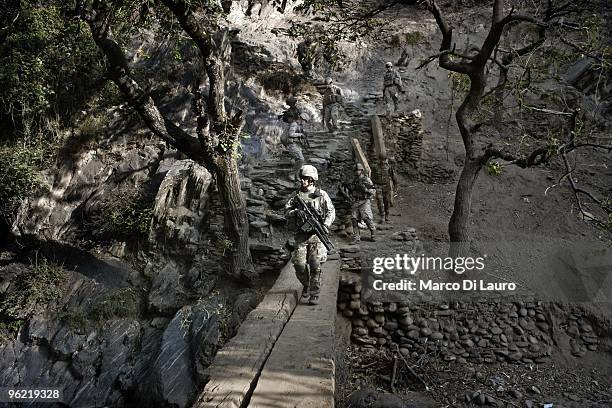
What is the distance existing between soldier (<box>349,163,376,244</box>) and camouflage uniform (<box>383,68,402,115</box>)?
5741 mm

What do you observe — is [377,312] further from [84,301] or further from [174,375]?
[84,301]

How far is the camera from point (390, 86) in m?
13.3

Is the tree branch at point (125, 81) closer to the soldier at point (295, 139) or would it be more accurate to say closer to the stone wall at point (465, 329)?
the soldier at point (295, 139)

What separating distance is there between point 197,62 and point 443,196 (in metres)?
9.23

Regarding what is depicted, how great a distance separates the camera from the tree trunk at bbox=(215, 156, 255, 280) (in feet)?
23.6

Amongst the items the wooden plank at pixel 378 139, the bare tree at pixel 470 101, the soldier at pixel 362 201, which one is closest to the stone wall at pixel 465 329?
the bare tree at pixel 470 101

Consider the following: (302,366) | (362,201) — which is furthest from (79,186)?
(302,366)

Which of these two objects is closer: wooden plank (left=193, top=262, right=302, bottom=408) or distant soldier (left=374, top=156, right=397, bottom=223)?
wooden plank (left=193, top=262, right=302, bottom=408)

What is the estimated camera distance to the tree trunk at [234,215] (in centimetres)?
719

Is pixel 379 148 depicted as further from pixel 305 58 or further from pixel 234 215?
pixel 305 58

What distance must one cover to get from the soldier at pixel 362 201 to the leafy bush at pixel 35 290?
678 cm

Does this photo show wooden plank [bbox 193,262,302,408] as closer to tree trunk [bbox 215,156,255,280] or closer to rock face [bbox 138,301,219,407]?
rock face [bbox 138,301,219,407]

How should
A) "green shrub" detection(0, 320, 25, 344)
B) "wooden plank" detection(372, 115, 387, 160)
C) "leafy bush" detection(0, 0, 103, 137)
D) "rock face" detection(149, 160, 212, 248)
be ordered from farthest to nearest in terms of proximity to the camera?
1. "wooden plank" detection(372, 115, 387, 160)
2. "rock face" detection(149, 160, 212, 248)
3. "leafy bush" detection(0, 0, 103, 137)
4. "green shrub" detection(0, 320, 25, 344)

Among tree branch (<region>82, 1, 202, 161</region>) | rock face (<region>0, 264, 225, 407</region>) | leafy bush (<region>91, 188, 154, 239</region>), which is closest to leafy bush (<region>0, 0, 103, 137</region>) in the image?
tree branch (<region>82, 1, 202, 161</region>)
